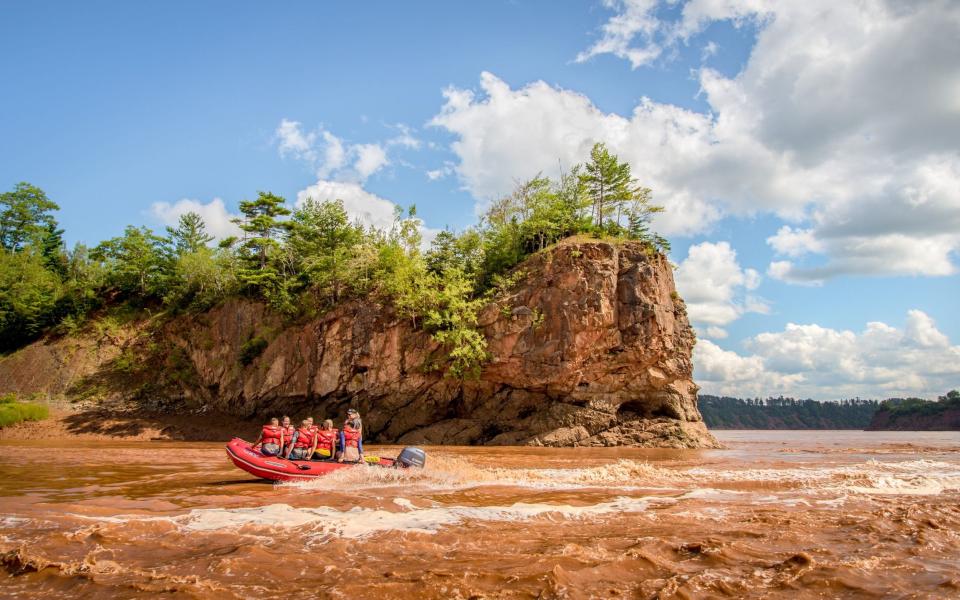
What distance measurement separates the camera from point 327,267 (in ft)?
122

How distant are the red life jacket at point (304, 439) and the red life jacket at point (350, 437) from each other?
0.98 m

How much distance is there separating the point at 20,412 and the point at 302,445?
93.3 feet

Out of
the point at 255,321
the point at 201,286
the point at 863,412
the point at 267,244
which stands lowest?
the point at 863,412

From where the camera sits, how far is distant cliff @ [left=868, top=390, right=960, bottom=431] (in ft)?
302

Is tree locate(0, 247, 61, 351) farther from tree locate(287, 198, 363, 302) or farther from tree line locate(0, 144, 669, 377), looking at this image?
tree locate(287, 198, 363, 302)

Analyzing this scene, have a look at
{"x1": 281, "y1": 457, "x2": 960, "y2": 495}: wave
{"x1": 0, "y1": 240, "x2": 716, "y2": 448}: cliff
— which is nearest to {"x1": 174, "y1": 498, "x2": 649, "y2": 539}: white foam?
{"x1": 281, "y1": 457, "x2": 960, "y2": 495}: wave

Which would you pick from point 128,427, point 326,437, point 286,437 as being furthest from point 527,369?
point 128,427

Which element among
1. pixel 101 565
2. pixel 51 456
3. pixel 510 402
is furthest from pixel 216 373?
pixel 101 565

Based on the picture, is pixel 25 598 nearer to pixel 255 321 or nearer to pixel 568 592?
pixel 568 592

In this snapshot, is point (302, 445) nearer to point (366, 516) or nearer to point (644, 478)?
point (366, 516)

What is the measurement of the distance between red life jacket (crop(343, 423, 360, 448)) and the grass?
29045 mm

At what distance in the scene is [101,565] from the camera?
6586 millimetres

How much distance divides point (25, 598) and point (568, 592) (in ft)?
18.1

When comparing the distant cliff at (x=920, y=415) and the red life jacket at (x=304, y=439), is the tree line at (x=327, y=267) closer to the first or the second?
the red life jacket at (x=304, y=439)
